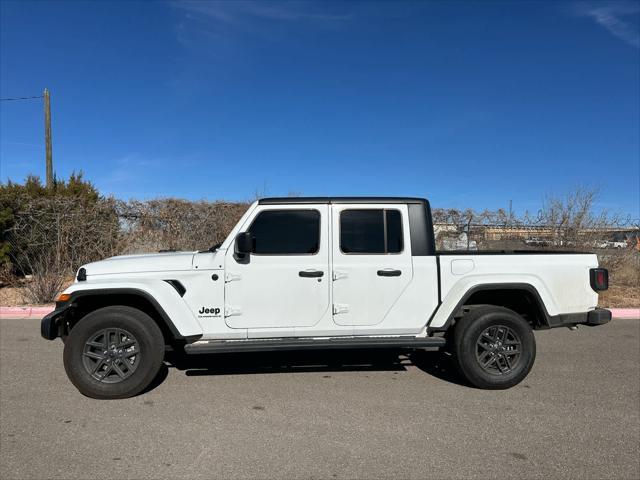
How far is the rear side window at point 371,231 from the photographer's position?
→ 4.93m

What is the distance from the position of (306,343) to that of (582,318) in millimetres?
3012

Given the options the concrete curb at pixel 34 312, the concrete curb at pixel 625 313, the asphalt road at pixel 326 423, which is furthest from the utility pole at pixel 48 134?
the concrete curb at pixel 625 313

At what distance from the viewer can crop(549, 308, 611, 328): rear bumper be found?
493cm

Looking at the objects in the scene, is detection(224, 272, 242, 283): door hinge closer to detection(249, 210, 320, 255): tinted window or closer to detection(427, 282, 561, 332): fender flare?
detection(249, 210, 320, 255): tinted window

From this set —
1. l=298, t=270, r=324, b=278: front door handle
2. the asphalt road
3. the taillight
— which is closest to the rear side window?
l=298, t=270, r=324, b=278: front door handle

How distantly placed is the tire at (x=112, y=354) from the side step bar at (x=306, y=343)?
0.38 meters

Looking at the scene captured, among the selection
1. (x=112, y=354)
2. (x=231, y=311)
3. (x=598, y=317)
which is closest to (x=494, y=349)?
(x=598, y=317)

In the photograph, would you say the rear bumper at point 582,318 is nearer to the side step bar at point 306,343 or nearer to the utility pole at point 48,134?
the side step bar at point 306,343

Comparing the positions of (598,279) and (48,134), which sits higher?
(48,134)

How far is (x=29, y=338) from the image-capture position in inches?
281

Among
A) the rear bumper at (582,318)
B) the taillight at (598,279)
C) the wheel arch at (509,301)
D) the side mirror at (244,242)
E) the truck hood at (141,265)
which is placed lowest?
the rear bumper at (582,318)

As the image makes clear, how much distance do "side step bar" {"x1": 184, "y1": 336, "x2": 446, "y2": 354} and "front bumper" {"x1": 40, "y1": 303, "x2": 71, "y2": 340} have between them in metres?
1.26

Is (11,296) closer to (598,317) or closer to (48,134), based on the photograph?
(48,134)

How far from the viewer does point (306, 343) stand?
4.68 metres
